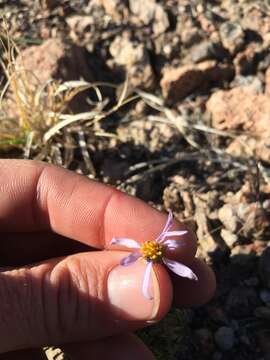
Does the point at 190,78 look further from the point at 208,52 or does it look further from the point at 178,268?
the point at 178,268

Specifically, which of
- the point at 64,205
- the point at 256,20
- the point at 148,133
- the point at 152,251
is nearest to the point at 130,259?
the point at 152,251

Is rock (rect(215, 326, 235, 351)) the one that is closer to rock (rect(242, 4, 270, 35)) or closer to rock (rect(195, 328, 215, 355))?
rock (rect(195, 328, 215, 355))

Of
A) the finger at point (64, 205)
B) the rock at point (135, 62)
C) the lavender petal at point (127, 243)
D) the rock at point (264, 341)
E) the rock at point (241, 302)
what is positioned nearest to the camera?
the lavender petal at point (127, 243)

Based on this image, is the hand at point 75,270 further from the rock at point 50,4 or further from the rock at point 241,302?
the rock at point 50,4

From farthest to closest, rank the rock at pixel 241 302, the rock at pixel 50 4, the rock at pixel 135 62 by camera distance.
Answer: the rock at pixel 50 4 → the rock at pixel 135 62 → the rock at pixel 241 302

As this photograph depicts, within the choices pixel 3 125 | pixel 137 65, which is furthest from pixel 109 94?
pixel 3 125

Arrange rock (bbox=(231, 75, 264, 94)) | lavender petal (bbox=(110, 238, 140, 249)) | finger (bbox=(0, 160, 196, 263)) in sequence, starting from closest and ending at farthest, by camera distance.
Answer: lavender petal (bbox=(110, 238, 140, 249))
finger (bbox=(0, 160, 196, 263))
rock (bbox=(231, 75, 264, 94))

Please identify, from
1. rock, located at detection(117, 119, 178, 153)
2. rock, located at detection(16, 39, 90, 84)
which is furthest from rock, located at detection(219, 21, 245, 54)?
rock, located at detection(16, 39, 90, 84)

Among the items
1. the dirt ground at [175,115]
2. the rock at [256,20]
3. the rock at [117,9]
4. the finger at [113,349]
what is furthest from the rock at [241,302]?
the rock at [117,9]
